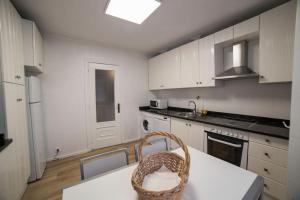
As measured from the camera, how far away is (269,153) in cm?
149

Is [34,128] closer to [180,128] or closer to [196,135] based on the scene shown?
[180,128]

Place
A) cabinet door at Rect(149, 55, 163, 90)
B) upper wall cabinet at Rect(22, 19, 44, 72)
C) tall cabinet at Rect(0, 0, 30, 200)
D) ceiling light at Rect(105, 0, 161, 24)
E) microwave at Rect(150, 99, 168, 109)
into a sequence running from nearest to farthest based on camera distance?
tall cabinet at Rect(0, 0, 30, 200) → ceiling light at Rect(105, 0, 161, 24) → upper wall cabinet at Rect(22, 19, 44, 72) → cabinet door at Rect(149, 55, 163, 90) → microwave at Rect(150, 99, 168, 109)

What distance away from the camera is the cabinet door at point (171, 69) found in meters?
2.91

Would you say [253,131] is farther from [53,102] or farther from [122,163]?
[53,102]

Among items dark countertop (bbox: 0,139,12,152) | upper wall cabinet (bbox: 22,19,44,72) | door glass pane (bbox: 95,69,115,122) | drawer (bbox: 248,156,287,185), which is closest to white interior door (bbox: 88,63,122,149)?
door glass pane (bbox: 95,69,115,122)

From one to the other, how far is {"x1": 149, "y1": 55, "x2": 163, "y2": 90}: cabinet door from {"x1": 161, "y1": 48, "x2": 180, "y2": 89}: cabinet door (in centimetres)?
11

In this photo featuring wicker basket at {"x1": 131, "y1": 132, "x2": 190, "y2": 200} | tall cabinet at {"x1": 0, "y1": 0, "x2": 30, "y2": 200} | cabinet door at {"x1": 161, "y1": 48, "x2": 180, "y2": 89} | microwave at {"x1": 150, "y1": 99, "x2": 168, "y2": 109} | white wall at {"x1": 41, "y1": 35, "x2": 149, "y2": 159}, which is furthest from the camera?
microwave at {"x1": 150, "y1": 99, "x2": 168, "y2": 109}

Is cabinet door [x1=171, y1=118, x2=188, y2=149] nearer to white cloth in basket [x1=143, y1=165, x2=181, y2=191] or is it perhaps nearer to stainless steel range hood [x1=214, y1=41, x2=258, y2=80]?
stainless steel range hood [x1=214, y1=41, x2=258, y2=80]

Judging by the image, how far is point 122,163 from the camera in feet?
4.00

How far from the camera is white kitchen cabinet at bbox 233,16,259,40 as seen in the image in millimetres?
1753

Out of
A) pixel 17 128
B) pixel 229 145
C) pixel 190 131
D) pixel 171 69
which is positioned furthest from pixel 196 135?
pixel 17 128

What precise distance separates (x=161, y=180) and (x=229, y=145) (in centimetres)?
143

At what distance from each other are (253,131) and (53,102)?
3323 mm

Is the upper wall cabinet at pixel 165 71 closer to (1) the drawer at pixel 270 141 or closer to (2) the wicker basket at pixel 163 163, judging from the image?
(1) the drawer at pixel 270 141
